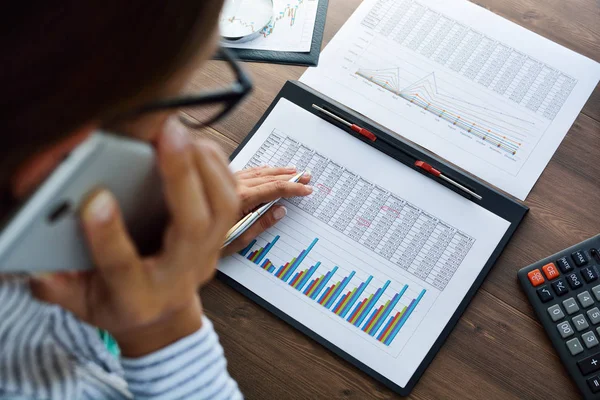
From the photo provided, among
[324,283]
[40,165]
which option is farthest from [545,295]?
[40,165]

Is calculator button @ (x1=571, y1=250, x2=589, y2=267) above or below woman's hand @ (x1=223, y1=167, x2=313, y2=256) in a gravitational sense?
above

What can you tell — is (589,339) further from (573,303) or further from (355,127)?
(355,127)

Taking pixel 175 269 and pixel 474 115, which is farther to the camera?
pixel 474 115

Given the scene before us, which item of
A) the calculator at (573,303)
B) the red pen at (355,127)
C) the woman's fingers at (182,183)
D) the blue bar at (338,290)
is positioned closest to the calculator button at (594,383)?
the calculator at (573,303)

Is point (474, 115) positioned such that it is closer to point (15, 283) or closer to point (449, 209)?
point (449, 209)

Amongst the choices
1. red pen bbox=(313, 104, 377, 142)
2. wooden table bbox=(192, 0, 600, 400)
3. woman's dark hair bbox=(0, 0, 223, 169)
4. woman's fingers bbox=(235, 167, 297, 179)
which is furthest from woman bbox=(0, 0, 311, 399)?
red pen bbox=(313, 104, 377, 142)

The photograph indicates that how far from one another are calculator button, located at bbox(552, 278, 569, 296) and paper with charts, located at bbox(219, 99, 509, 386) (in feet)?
0.30

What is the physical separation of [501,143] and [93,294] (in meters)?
0.64

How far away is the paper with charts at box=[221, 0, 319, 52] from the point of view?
93cm

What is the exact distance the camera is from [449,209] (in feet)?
2.64

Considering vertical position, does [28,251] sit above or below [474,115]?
below

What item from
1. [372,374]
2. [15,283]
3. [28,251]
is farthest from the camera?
[372,374]

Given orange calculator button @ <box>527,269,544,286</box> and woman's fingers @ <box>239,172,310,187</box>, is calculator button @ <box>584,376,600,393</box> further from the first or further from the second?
woman's fingers @ <box>239,172,310,187</box>

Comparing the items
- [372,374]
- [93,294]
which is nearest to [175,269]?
[93,294]
